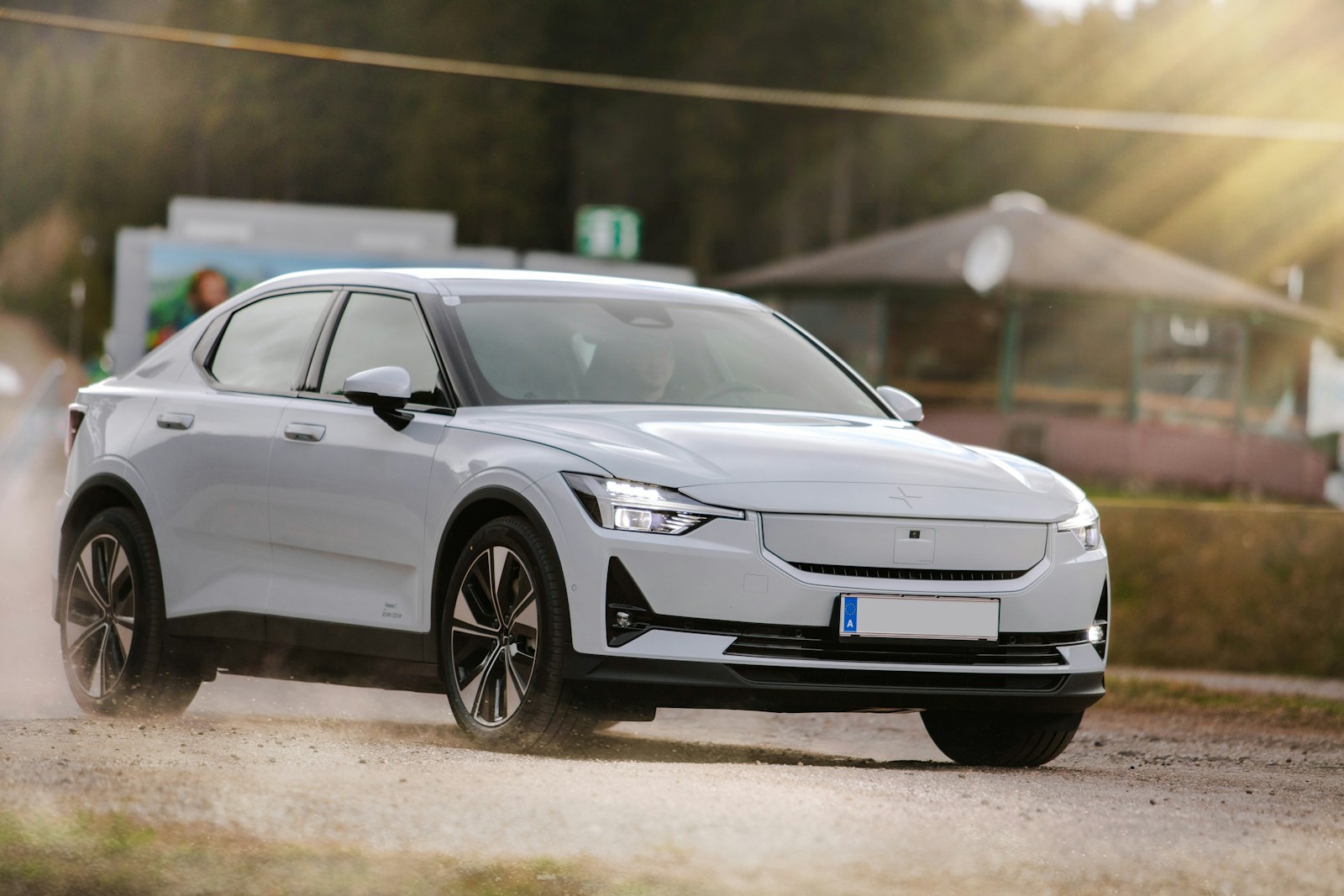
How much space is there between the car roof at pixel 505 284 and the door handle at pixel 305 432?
0.58m

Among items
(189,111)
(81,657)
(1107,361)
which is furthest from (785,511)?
(189,111)

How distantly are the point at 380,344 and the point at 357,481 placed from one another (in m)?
0.63

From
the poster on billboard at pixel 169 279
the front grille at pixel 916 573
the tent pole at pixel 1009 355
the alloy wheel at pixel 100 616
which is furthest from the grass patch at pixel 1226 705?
the tent pole at pixel 1009 355

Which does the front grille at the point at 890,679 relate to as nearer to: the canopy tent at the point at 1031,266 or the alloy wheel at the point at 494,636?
the alloy wheel at the point at 494,636

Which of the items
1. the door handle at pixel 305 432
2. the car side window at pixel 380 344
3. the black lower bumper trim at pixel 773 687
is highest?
the car side window at pixel 380 344

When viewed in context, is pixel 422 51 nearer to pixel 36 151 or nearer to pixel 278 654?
pixel 36 151

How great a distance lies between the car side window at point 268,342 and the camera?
809 centimetres

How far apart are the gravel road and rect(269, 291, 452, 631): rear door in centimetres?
49

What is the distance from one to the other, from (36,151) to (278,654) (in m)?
56.0

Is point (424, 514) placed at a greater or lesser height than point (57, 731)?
greater

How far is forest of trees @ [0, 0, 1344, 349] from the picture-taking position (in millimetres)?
61750

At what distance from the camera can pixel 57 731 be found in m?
7.21

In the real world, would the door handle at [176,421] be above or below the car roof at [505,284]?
below

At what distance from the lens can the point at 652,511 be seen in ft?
21.0
